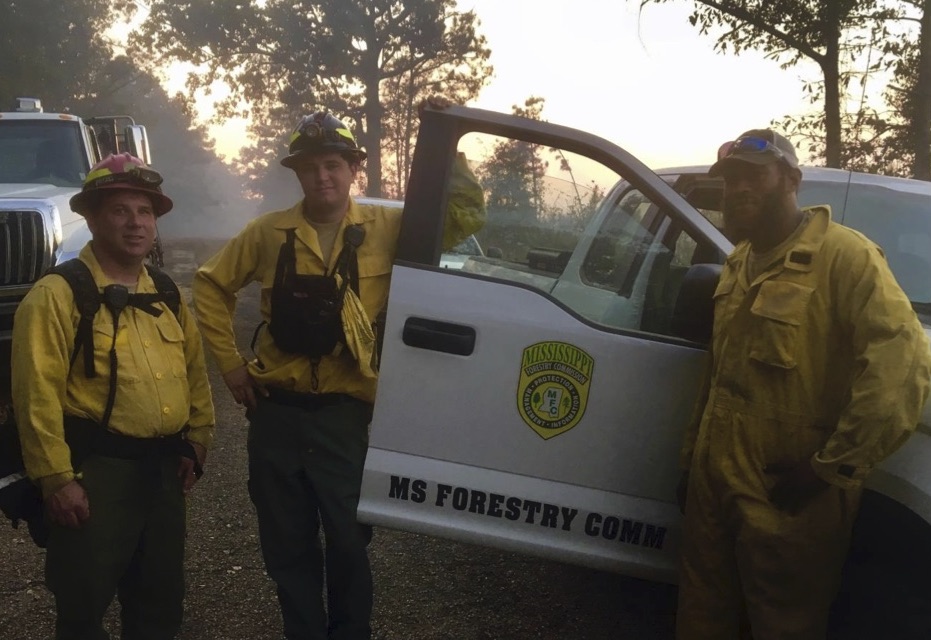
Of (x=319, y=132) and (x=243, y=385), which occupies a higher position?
(x=319, y=132)

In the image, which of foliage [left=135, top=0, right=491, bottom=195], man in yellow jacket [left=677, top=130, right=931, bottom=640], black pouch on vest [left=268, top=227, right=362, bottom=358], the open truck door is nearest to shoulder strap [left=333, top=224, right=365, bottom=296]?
black pouch on vest [left=268, top=227, right=362, bottom=358]

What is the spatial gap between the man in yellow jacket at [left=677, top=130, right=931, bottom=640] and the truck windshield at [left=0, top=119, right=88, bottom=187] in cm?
641

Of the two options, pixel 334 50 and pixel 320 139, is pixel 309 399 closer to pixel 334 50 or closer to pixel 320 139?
pixel 320 139

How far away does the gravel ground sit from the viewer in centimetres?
286

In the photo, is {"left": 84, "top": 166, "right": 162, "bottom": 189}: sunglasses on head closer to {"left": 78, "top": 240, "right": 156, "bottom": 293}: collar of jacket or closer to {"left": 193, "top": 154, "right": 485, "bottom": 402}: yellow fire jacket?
{"left": 78, "top": 240, "right": 156, "bottom": 293}: collar of jacket

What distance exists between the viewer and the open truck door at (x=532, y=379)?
7.53ft

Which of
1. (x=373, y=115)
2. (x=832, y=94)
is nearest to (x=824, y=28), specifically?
(x=832, y=94)

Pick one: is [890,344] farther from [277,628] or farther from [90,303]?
[277,628]

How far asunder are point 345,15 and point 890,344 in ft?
96.2

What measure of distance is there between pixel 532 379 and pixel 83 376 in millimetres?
1297

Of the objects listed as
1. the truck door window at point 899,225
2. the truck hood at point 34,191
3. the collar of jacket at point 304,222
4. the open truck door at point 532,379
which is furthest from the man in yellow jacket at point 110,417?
the truck hood at point 34,191

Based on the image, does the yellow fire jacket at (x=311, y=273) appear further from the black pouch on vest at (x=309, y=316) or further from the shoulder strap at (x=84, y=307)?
the shoulder strap at (x=84, y=307)

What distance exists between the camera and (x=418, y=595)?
315cm

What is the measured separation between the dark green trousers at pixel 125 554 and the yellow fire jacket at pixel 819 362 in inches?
62.8
